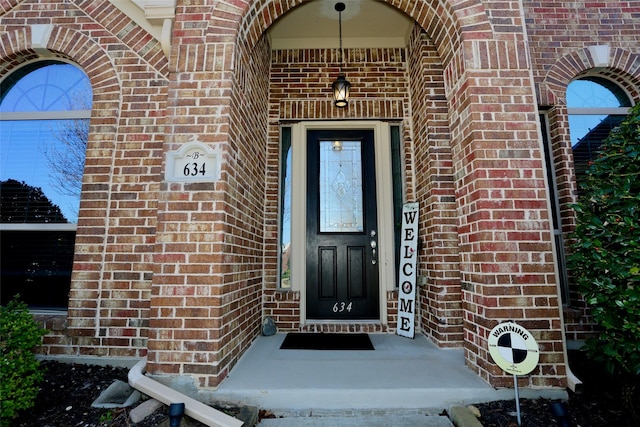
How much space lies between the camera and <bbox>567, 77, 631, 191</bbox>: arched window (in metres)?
3.31

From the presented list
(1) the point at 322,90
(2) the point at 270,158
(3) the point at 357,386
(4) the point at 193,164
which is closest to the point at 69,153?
(4) the point at 193,164

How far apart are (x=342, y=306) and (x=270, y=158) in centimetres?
185

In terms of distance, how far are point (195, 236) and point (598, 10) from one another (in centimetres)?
464

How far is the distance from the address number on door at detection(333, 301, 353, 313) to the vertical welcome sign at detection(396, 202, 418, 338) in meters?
0.54

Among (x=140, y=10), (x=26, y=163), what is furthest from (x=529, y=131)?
(x=26, y=163)

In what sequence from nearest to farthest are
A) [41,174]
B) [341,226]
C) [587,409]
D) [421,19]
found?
[587,409] < [421,19] < [41,174] < [341,226]

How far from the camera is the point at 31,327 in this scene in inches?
83.2

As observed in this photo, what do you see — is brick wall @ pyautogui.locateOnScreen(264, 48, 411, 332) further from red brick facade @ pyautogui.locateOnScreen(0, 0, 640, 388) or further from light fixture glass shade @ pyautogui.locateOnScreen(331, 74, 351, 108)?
light fixture glass shade @ pyautogui.locateOnScreen(331, 74, 351, 108)

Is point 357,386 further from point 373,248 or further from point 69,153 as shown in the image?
point 69,153

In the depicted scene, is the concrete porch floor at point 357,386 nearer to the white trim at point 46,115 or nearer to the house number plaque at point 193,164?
the house number plaque at point 193,164

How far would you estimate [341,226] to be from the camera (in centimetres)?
361

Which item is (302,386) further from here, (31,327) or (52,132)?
(52,132)

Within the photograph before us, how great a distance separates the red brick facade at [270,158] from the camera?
2211 millimetres

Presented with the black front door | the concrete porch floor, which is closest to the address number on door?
the black front door
